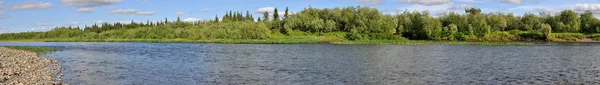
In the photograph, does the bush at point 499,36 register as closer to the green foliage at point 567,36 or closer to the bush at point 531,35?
the bush at point 531,35

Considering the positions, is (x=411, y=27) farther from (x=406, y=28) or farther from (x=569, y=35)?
(x=569, y=35)

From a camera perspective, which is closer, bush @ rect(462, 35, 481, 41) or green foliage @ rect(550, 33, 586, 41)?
green foliage @ rect(550, 33, 586, 41)

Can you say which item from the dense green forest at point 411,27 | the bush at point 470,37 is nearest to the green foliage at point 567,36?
the dense green forest at point 411,27

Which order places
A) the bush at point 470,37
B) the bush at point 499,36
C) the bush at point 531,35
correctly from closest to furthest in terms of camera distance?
the bush at point 531,35 < the bush at point 499,36 < the bush at point 470,37

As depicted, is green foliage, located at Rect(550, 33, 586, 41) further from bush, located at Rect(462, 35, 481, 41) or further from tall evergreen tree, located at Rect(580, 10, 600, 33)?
bush, located at Rect(462, 35, 481, 41)

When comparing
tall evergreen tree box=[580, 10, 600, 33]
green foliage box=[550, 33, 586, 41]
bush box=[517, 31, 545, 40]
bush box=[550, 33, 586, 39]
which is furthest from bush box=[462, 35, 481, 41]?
tall evergreen tree box=[580, 10, 600, 33]

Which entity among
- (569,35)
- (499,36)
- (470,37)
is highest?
(569,35)

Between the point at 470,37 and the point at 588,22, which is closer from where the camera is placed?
the point at 470,37

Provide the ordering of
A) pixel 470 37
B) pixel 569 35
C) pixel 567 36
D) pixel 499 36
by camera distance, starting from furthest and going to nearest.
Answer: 1. pixel 499 36
2. pixel 470 37
3. pixel 569 35
4. pixel 567 36

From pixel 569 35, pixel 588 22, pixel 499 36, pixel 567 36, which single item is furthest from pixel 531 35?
pixel 588 22

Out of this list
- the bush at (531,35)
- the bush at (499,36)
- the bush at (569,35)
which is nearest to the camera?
the bush at (569,35)

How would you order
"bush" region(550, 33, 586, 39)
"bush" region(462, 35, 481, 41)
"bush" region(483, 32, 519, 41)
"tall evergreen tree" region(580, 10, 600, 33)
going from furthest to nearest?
"tall evergreen tree" region(580, 10, 600, 33) < "bush" region(462, 35, 481, 41) < "bush" region(483, 32, 519, 41) < "bush" region(550, 33, 586, 39)

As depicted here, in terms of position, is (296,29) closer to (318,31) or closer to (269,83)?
(318,31)

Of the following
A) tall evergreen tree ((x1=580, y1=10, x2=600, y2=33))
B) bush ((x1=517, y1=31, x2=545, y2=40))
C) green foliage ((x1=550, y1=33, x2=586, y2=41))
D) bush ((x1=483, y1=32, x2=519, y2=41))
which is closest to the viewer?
green foliage ((x1=550, y1=33, x2=586, y2=41))
